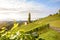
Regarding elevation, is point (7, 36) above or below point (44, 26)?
above

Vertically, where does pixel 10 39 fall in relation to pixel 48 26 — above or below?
above

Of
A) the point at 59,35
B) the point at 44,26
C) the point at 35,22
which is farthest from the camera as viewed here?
the point at 35,22

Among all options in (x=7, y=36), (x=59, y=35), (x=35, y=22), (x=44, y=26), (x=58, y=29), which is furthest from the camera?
(x=35, y=22)

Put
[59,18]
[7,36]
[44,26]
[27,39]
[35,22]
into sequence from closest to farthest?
[27,39] < [7,36] < [44,26] < [35,22] < [59,18]

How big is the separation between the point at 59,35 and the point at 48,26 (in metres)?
1.01

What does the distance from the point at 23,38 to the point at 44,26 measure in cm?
577

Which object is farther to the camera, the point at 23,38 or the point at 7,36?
the point at 7,36

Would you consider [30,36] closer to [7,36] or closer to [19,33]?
[19,33]

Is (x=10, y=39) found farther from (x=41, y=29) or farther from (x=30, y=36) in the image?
(x=41, y=29)

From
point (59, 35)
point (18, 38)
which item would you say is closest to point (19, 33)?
point (18, 38)

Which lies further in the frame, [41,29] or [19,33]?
[41,29]

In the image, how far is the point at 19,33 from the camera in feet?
2.63

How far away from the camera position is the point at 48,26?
6309 mm

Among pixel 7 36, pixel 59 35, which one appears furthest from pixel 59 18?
pixel 7 36
